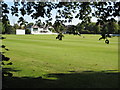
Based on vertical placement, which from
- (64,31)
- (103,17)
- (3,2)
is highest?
(3,2)

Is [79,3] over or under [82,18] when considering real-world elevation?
over

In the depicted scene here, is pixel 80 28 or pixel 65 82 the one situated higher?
pixel 80 28

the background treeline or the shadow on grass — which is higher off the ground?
the background treeline

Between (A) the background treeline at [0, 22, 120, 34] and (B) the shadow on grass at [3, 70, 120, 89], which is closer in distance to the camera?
(A) the background treeline at [0, 22, 120, 34]

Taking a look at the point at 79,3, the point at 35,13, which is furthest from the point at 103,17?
the point at 35,13

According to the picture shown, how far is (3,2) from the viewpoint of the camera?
563cm

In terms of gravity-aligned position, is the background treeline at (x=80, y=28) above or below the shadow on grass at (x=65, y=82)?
above

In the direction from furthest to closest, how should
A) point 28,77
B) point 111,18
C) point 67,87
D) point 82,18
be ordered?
point 28,77, point 67,87, point 82,18, point 111,18

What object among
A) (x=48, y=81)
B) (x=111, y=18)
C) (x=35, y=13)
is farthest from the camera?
(x=48, y=81)

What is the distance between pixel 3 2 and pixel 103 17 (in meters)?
3.02

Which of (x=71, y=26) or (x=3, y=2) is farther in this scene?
(x=71, y=26)

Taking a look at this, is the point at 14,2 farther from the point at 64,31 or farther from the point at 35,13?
the point at 64,31

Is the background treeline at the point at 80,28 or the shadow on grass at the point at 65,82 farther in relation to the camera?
the shadow on grass at the point at 65,82

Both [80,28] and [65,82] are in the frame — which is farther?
[65,82]
